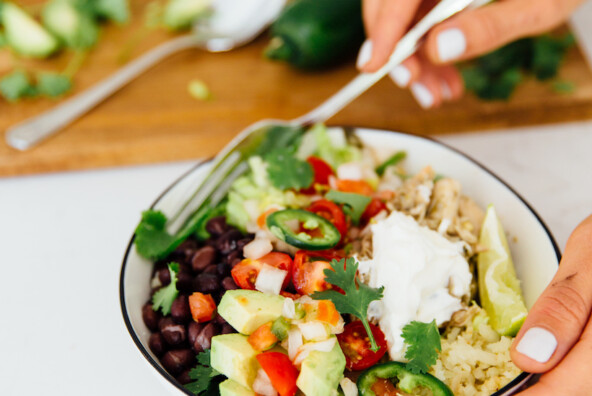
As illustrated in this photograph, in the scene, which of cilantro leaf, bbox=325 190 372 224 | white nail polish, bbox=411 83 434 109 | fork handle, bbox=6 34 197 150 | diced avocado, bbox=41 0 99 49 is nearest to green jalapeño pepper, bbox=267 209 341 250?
cilantro leaf, bbox=325 190 372 224

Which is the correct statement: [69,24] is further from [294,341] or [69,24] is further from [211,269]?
[294,341]

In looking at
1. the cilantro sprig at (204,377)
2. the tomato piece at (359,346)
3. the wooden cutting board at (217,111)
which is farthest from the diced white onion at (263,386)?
the wooden cutting board at (217,111)

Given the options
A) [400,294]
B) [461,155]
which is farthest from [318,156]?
[400,294]

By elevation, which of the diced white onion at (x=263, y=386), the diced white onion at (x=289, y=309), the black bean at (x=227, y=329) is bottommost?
the diced white onion at (x=263, y=386)

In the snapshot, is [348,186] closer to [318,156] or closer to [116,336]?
[318,156]

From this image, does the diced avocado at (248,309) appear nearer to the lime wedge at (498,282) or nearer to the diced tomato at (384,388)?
the diced tomato at (384,388)
